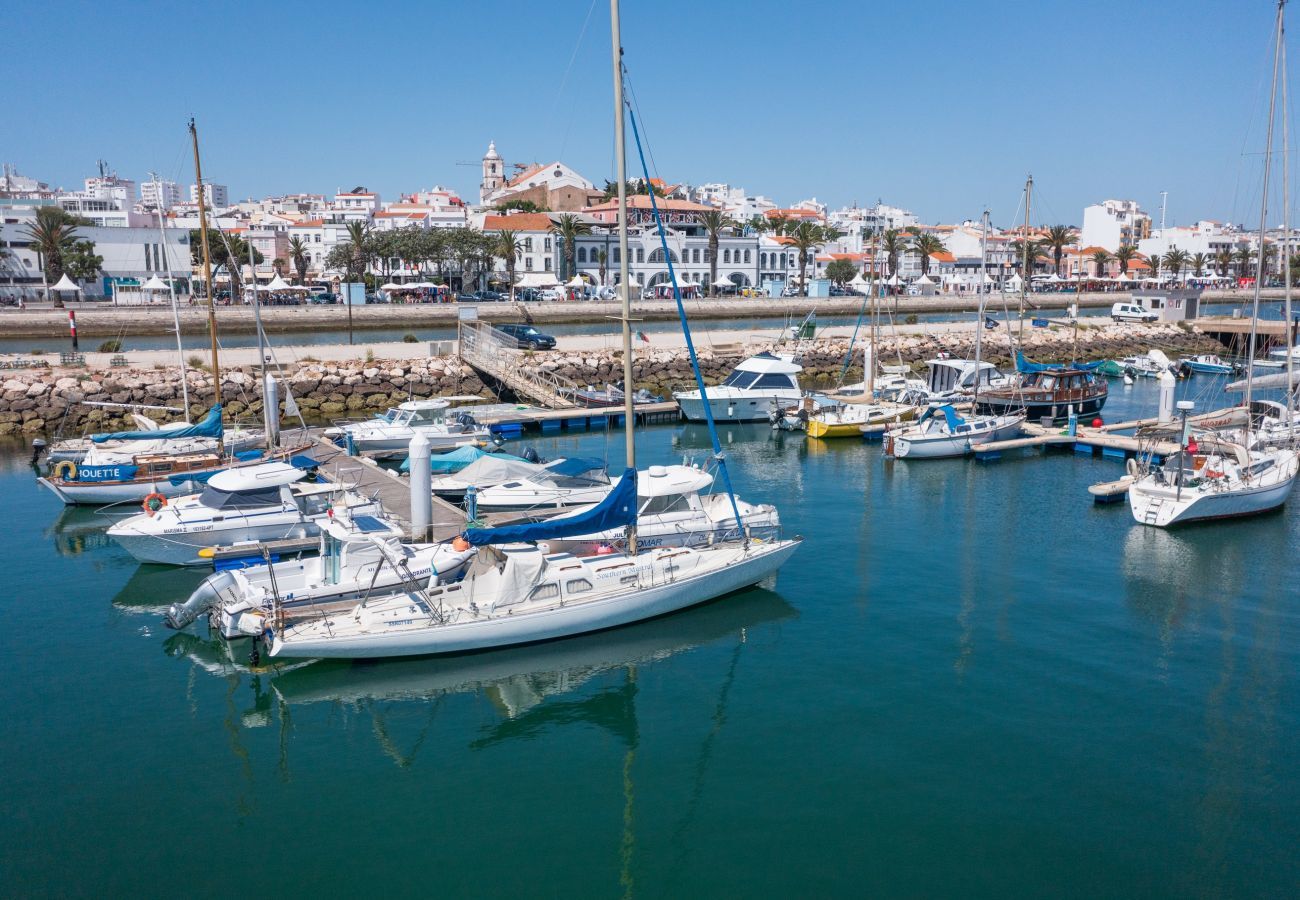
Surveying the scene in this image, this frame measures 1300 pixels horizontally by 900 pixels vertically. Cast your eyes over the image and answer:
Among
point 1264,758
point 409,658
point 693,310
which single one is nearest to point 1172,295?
point 693,310

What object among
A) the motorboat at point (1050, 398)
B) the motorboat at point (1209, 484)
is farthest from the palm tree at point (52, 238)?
the motorboat at point (1209, 484)

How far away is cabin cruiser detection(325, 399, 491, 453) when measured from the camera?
36.2 m

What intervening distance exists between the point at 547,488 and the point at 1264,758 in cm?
1736

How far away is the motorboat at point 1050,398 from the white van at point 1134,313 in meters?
48.1

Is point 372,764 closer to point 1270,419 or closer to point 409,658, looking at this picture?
point 409,658

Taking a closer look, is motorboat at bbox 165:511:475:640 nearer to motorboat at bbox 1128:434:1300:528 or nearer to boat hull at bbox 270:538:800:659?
boat hull at bbox 270:538:800:659

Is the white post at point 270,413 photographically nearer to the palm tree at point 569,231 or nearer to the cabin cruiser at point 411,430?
the cabin cruiser at point 411,430

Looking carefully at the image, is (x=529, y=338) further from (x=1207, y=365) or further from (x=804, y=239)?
(x=804, y=239)

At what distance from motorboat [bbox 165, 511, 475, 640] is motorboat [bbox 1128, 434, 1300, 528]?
19995 millimetres

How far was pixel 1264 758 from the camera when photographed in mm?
15734

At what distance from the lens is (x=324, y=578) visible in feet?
66.8

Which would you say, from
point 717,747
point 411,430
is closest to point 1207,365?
point 411,430

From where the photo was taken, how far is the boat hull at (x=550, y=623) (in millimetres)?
17875

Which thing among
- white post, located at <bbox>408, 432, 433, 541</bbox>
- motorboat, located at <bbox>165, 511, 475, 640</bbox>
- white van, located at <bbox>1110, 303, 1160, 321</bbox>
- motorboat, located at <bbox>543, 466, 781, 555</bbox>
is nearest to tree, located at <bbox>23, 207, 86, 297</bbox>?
white post, located at <bbox>408, 432, 433, 541</bbox>
